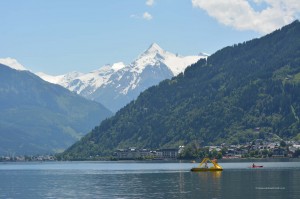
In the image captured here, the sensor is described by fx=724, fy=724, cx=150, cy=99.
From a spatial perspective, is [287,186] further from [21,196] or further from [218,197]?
[21,196]

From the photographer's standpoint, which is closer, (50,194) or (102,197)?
(102,197)

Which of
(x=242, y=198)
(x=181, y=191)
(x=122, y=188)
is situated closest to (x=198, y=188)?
(x=181, y=191)

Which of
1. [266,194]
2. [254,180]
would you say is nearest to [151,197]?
[266,194]

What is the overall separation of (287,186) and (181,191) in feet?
78.3

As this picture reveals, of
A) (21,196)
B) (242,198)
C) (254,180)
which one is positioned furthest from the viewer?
(254,180)

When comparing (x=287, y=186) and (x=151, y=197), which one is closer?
(x=151, y=197)

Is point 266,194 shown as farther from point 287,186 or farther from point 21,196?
point 21,196

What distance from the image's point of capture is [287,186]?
15912cm

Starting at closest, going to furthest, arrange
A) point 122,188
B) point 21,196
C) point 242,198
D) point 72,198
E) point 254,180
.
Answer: point 242,198 → point 72,198 → point 21,196 → point 122,188 → point 254,180

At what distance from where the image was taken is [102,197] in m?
144

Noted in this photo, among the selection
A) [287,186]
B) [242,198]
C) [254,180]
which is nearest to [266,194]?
[242,198]

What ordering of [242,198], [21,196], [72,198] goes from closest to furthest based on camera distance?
[242,198], [72,198], [21,196]

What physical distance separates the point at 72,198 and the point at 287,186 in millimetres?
48138

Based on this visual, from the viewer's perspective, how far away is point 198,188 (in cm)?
16262
